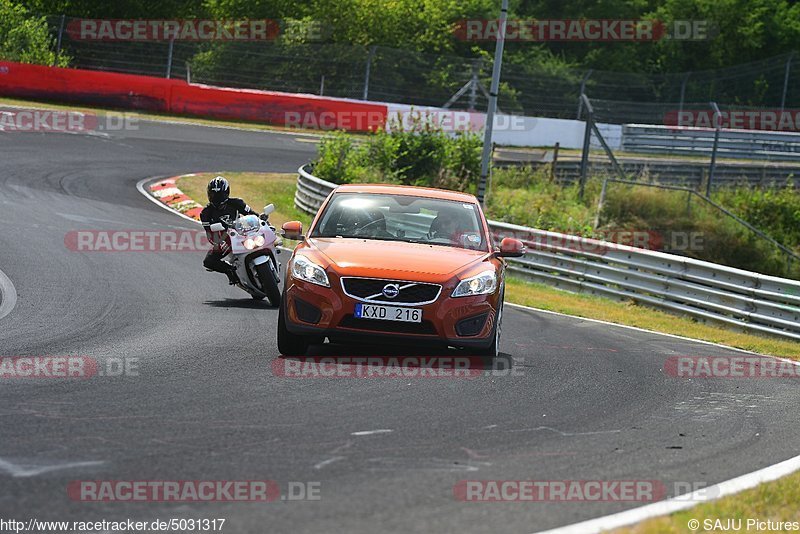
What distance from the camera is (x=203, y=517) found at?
513 centimetres

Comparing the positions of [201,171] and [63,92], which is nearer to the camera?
[201,171]

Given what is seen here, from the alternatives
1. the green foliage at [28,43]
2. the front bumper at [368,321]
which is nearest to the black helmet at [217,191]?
the front bumper at [368,321]

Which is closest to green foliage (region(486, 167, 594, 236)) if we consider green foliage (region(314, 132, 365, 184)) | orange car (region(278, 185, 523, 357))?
green foliage (region(314, 132, 365, 184))

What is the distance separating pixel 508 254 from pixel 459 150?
765 inches

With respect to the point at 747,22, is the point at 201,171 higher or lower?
lower

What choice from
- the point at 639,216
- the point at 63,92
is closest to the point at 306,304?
the point at 639,216

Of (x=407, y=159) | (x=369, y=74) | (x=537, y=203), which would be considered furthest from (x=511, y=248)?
(x=369, y=74)

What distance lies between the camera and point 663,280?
19.2m

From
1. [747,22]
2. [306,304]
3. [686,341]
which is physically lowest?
[686,341]

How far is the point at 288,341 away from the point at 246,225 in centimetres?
355

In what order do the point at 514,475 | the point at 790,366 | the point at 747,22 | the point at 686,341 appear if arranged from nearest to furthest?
the point at 514,475 → the point at 790,366 → the point at 686,341 → the point at 747,22

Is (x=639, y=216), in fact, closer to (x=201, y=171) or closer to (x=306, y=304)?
(x=201, y=171)

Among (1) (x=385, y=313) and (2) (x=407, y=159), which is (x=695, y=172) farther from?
(1) (x=385, y=313)

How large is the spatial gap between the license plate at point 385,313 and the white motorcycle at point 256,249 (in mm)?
3841
